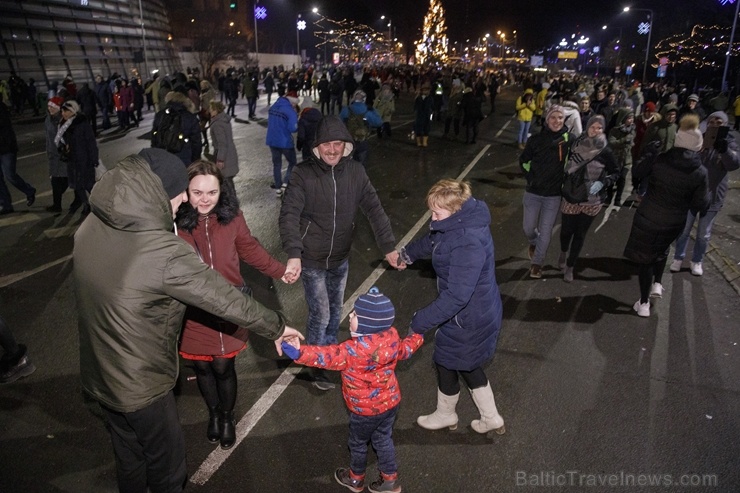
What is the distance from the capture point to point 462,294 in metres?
3.19

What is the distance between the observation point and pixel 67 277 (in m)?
6.48

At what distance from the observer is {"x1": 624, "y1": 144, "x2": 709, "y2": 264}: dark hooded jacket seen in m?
5.09

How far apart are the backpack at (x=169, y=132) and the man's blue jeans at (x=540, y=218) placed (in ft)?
16.9

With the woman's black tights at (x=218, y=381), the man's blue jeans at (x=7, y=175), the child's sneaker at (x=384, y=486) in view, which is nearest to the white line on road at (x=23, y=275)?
the man's blue jeans at (x=7, y=175)

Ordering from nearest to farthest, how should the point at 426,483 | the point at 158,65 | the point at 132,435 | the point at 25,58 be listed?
the point at 132,435, the point at 426,483, the point at 25,58, the point at 158,65

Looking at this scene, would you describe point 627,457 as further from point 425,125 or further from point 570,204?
point 425,125

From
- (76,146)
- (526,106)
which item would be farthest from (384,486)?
(526,106)

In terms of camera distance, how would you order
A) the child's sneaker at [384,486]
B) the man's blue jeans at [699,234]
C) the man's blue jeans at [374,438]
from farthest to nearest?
the man's blue jeans at [699,234]
the child's sneaker at [384,486]
the man's blue jeans at [374,438]

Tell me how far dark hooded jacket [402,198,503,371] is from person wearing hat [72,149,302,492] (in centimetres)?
114

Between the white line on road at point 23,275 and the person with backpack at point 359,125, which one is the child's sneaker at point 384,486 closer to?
the white line on road at point 23,275

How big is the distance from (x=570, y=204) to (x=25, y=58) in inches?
1236

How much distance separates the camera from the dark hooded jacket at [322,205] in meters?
3.98

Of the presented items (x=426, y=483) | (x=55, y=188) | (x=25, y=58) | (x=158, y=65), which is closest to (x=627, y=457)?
(x=426, y=483)

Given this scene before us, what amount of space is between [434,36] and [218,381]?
9915 cm
